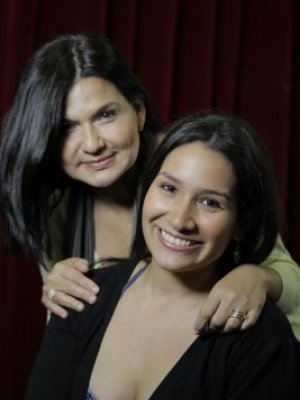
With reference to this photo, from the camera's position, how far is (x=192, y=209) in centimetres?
108

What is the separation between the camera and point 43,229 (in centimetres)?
159

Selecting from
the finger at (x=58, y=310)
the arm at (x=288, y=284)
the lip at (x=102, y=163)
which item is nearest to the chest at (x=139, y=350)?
the finger at (x=58, y=310)

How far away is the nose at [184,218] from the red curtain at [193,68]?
1.20 meters

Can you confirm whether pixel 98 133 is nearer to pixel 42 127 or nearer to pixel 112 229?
pixel 42 127

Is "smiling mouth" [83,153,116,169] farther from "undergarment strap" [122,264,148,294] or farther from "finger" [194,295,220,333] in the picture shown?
"finger" [194,295,220,333]

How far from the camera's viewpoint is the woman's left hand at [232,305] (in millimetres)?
1036

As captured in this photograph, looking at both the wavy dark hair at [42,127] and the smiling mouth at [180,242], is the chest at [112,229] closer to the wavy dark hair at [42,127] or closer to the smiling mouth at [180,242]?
the wavy dark hair at [42,127]

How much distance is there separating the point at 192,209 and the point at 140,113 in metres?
0.54

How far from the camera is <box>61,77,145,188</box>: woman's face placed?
1401 mm

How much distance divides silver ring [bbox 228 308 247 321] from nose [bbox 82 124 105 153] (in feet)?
1.83

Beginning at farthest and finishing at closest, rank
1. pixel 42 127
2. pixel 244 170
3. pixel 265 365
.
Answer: pixel 42 127 < pixel 244 170 < pixel 265 365

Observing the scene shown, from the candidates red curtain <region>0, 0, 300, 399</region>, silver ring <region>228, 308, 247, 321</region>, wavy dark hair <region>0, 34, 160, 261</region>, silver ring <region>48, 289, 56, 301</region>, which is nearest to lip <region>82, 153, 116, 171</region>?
wavy dark hair <region>0, 34, 160, 261</region>

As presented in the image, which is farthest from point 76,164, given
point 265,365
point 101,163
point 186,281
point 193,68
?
point 193,68

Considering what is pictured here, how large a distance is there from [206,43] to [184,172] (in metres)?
1.32
